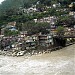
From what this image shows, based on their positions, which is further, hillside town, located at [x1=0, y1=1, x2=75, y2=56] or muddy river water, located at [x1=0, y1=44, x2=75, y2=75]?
hillside town, located at [x1=0, y1=1, x2=75, y2=56]

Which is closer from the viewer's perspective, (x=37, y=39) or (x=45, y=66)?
(x=45, y=66)

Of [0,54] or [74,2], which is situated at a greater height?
[74,2]

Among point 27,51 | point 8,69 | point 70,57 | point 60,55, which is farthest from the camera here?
point 27,51

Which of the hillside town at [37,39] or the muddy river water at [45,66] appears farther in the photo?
the hillside town at [37,39]

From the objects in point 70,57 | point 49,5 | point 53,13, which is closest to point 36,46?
point 70,57

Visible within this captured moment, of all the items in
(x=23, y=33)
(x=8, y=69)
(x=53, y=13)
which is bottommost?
(x=8, y=69)

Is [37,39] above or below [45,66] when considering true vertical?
above

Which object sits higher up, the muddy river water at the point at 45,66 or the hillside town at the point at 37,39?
the hillside town at the point at 37,39

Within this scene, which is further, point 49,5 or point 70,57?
point 49,5

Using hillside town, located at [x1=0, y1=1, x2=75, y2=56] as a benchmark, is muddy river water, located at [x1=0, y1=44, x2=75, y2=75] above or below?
below

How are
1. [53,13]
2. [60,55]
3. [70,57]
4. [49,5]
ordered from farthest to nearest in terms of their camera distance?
1. [49,5]
2. [53,13]
3. [60,55]
4. [70,57]

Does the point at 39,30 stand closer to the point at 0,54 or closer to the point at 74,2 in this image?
the point at 0,54
